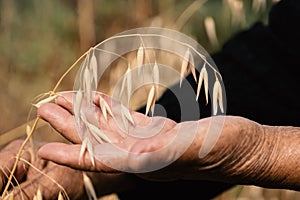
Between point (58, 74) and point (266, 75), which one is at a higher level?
point (266, 75)

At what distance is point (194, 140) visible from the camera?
105cm

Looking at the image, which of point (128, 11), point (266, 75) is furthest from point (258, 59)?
point (128, 11)

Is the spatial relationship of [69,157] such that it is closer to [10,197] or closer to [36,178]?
[10,197]

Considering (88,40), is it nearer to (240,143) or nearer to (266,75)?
(266,75)

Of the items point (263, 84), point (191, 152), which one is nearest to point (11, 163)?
point (191, 152)

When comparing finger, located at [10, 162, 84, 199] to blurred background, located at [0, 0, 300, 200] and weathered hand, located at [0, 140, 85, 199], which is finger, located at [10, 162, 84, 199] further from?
blurred background, located at [0, 0, 300, 200]

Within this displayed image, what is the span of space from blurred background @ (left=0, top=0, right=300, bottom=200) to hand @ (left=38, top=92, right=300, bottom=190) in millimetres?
776

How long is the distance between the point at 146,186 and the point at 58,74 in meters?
0.73

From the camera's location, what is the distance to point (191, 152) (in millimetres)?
1062

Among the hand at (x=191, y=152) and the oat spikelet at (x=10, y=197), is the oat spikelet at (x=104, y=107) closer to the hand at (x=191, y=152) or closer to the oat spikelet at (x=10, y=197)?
the hand at (x=191, y=152)

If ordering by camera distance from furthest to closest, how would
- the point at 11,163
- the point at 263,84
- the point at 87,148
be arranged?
the point at 263,84, the point at 11,163, the point at 87,148

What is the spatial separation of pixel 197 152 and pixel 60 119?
19 cm

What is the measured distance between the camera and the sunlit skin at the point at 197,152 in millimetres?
1038

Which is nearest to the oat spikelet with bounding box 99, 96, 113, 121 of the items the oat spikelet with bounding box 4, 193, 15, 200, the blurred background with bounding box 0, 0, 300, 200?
the oat spikelet with bounding box 4, 193, 15, 200
